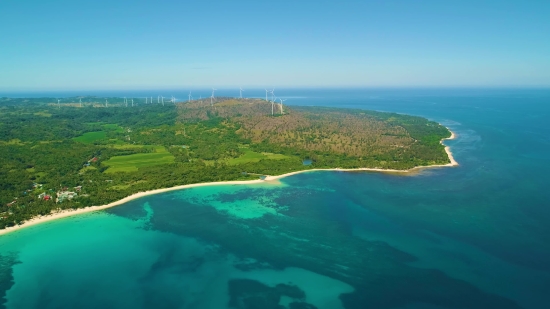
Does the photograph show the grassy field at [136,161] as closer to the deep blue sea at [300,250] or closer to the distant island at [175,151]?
the distant island at [175,151]

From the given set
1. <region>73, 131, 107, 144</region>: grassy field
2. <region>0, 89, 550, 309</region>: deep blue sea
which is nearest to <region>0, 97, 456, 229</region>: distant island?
<region>73, 131, 107, 144</region>: grassy field

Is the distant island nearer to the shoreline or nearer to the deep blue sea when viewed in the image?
the shoreline

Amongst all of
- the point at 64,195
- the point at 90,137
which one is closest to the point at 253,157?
the point at 64,195

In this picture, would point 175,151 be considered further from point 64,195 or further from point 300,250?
point 300,250

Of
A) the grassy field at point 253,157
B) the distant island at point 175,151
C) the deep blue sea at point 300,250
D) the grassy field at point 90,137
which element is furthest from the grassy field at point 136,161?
the grassy field at point 90,137

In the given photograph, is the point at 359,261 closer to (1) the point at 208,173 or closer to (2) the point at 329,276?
(2) the point at 329,276
